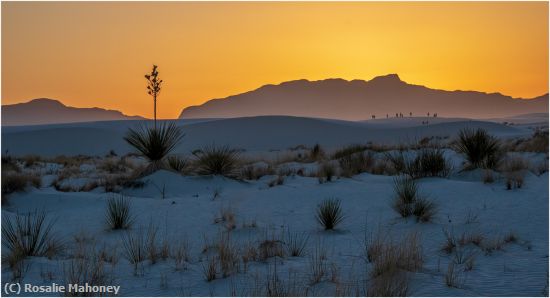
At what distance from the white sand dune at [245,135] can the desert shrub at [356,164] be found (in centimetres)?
2520

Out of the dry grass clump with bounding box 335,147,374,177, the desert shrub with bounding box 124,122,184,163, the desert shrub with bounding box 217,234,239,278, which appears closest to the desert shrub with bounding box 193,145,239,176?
the desert shrub with bounding box 124,122,184,163

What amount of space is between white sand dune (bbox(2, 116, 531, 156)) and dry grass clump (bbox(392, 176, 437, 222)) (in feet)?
108

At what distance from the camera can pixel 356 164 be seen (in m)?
15.7

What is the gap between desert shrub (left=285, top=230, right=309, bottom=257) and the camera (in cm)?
677

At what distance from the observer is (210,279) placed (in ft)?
18.5

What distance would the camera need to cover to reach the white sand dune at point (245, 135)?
4475 centimetres

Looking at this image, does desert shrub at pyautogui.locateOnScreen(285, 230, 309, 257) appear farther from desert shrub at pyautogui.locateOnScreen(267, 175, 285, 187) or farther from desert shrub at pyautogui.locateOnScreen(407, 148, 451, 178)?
desert shrub at pyautogui.locateOnScreen(407, 148, 451, 178)

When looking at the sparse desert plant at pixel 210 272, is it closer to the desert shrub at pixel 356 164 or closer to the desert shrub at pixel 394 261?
the desert shrub at pixel 394 261

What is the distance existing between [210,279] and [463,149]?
10.1m

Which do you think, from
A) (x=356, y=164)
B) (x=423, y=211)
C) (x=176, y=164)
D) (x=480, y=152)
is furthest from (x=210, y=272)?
(x=356, y=164)

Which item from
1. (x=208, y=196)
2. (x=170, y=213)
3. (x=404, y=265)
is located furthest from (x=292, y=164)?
(x=404, y=265)

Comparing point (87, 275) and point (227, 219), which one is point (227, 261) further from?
point (227, 219)

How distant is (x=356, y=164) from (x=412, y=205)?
6.65m

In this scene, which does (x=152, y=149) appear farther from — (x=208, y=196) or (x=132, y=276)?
(x=132, y=276)
